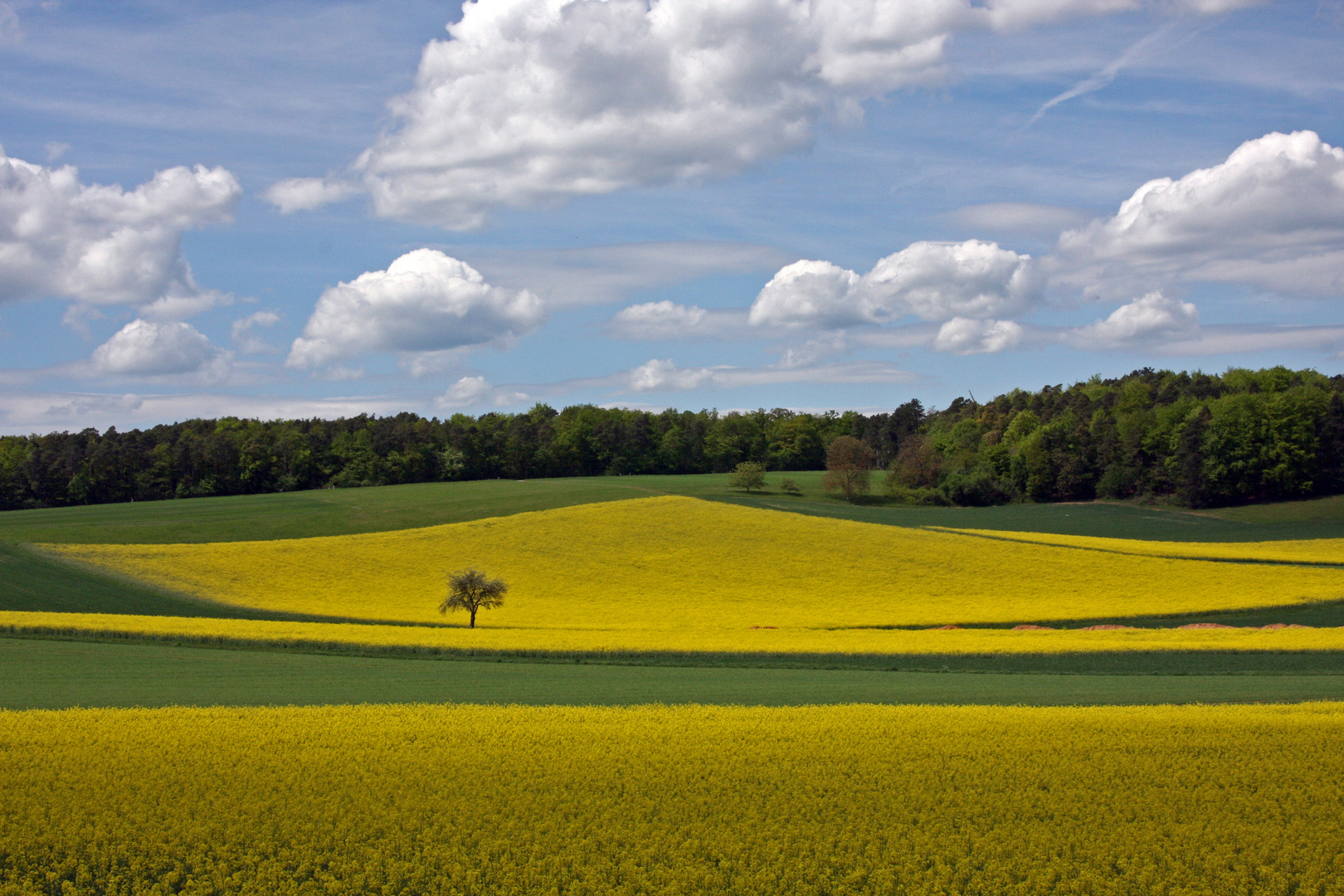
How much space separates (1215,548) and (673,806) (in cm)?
5343

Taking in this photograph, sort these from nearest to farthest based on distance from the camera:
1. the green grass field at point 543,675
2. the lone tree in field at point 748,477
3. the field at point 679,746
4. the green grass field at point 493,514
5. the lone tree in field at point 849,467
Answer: the field at point 679,746, the green grass field at point 543,675, the green grass field at point 493,514, the lone tree in field at point 849,467, the lone tree in field at point 748,477

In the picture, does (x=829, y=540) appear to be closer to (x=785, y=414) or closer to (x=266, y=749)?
(x=266, y=749)

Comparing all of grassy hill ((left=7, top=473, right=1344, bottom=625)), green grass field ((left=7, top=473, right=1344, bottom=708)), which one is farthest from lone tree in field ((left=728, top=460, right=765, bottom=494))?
green grass field ((left=7, top=473, right=1344, bottom=708))

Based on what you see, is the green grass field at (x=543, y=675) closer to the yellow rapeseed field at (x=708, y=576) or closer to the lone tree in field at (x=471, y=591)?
the yellow rapeseed field at (x=708, y=576)

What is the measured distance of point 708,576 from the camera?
4153 cm

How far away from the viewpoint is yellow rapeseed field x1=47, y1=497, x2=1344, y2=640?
33.8 meters

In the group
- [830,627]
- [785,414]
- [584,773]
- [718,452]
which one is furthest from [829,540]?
[785,414]

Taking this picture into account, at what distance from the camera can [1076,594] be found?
36844 mm

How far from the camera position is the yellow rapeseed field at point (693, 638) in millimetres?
24234

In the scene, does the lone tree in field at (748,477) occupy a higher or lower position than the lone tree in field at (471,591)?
higher

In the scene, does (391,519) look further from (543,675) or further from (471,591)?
(543,675)

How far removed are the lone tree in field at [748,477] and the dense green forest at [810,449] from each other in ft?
48.9

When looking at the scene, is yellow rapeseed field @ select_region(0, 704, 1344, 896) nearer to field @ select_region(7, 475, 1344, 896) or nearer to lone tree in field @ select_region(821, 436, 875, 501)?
field @ select_region(7, 475, 1344, 896)

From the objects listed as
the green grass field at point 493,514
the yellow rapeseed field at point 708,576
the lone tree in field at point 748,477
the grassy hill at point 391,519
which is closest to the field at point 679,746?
the yellow rapeseed field at point 708,576
